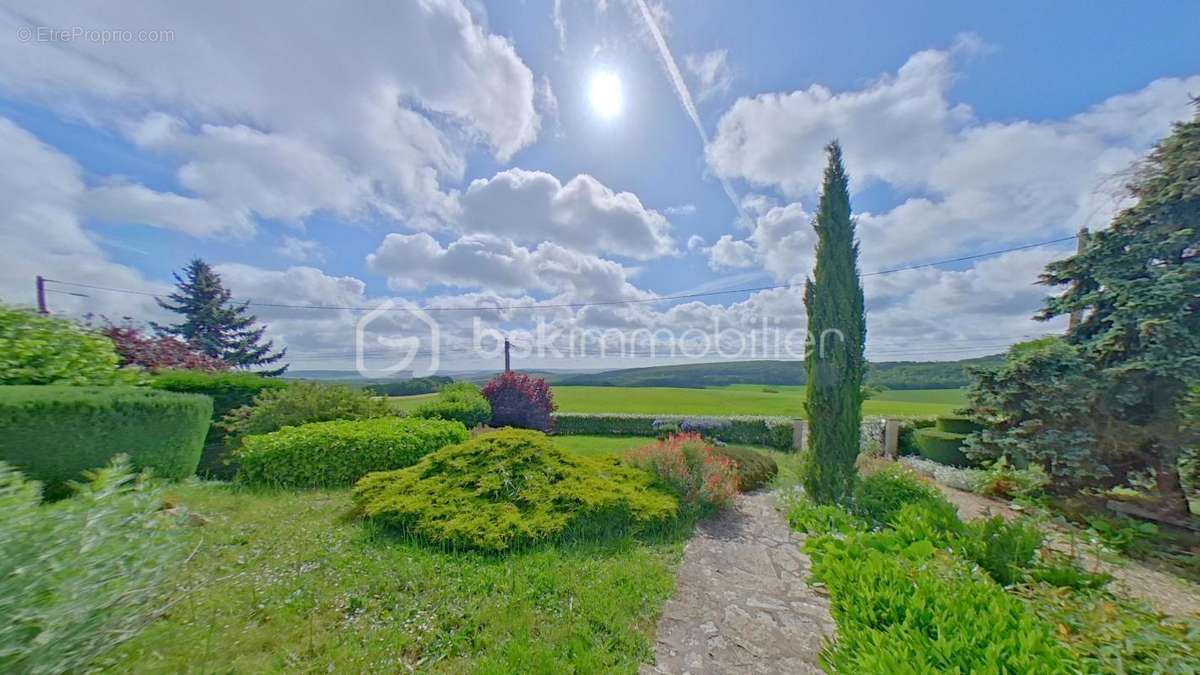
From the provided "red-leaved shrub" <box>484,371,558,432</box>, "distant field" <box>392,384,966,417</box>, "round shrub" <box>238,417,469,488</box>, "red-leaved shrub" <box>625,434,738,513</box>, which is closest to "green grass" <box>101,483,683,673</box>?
"red-leaved shrub" <box>625,434,738,513</box>

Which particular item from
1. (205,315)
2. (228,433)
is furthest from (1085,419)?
(205,315)

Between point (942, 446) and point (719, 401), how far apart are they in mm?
8716

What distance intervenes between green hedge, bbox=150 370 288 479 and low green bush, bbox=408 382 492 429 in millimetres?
3116

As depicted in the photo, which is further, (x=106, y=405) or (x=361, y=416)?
(x=361, y=416)

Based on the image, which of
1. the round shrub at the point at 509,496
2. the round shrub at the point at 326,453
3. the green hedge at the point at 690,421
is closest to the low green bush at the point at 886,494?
the round shrub at the point at 509,496

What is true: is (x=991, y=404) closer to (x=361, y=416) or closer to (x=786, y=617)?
(x=786, y=617)

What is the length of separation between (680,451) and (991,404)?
4.77 metres

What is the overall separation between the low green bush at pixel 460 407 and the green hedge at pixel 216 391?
312cm

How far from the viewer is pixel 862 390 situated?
17.7 feet

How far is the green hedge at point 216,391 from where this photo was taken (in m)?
6.85

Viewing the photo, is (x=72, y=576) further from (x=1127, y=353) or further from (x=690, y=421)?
(x=690, y=421)

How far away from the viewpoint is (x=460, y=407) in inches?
399

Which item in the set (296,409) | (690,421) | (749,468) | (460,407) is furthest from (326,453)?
(690,421)

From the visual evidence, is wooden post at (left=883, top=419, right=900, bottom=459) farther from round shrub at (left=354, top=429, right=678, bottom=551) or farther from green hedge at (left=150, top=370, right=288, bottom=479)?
green hedge at (left=150, top=370, right=288, bottom=479)
